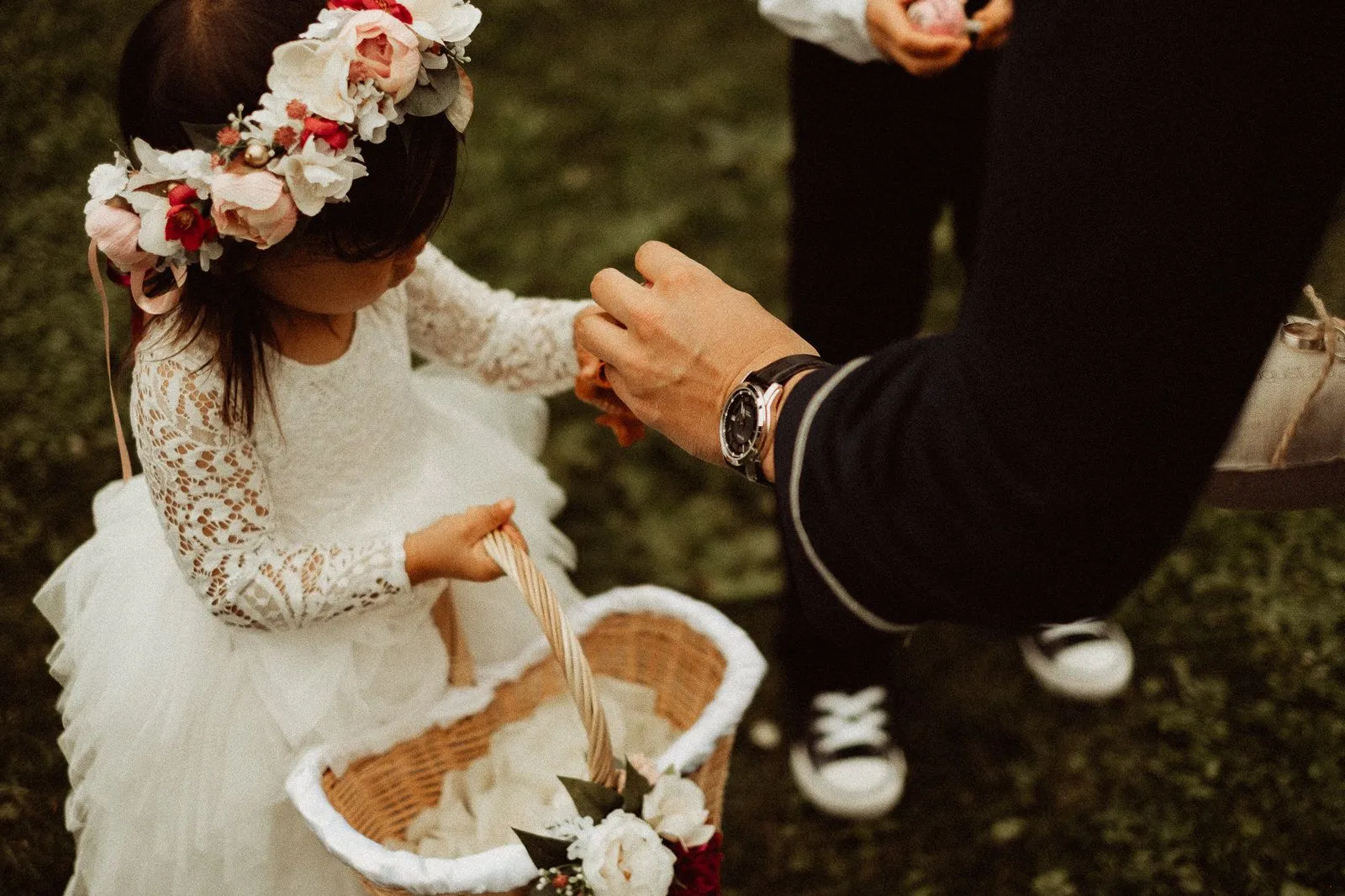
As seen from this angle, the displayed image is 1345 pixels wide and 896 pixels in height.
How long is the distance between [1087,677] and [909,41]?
1.37 meters

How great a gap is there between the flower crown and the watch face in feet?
1.70

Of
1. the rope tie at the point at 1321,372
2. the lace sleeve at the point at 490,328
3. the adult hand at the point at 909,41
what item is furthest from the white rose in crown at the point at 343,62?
the rope tie at the point at 1321,372

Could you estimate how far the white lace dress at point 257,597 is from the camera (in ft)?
4.99

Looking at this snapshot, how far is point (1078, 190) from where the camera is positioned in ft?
2.75

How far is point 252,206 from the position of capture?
4.11 ft

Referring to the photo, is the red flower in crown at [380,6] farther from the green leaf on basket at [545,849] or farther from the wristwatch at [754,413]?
the green leaf on basket at [545,849]

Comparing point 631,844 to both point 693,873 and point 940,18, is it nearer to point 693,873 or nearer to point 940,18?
point 693,873

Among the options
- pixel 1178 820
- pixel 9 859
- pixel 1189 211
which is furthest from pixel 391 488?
pixel 1178 820

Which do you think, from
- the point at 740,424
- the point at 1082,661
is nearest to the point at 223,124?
the point at 740,424

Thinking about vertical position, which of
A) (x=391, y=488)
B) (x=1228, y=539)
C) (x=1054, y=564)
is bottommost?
(x=1228, y=539)

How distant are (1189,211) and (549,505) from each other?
141 cm

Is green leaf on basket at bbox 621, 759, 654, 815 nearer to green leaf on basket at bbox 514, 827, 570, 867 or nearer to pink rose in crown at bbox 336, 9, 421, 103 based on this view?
green leaf on basket at bbox 514, 827, 570, 867

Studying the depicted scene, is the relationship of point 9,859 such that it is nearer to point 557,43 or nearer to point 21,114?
point 21,114

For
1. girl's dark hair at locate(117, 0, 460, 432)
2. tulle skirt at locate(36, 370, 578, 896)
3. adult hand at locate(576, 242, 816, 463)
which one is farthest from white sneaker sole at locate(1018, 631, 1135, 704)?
girl's dark hair at locate(117, 0, 460, 432)
